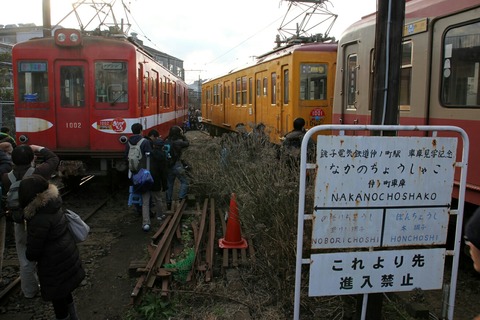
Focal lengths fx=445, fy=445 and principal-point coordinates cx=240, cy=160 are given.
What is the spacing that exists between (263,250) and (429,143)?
2145 mm

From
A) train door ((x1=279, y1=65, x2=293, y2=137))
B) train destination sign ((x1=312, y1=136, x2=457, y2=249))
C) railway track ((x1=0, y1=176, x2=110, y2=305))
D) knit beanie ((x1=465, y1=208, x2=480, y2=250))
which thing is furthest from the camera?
train door ((x1=279, y1=65, x2=293, y2=137))

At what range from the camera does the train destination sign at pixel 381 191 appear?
288 centimetres

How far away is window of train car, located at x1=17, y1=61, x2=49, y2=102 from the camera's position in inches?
338

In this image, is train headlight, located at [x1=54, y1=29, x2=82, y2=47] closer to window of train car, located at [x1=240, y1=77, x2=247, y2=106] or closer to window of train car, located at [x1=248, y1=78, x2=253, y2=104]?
window of train car, located at [x1=248, y1=78, x2=253, y2=104]

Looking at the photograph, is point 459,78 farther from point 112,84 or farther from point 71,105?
point 71,105

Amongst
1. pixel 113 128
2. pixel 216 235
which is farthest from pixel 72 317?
pixel 113 128

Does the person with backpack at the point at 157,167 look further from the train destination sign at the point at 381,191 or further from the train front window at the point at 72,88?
the train destination sign at the point at 381,191

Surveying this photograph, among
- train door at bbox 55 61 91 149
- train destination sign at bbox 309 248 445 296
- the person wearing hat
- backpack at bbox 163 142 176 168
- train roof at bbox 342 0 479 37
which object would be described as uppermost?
train roof at bbox 342 0 479 37

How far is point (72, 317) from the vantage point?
12.7 ft

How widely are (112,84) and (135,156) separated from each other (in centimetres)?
263

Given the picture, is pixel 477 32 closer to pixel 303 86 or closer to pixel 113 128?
pixel 303 86

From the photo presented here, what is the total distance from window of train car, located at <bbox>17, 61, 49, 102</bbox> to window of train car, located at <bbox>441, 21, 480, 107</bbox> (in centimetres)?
710

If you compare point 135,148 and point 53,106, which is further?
point 53,106

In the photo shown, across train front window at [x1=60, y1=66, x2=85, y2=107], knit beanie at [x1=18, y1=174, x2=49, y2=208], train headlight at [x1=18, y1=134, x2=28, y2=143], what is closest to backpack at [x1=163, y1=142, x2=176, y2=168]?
train front window at [x1=60, y1=66, x2=85, y2=107]
